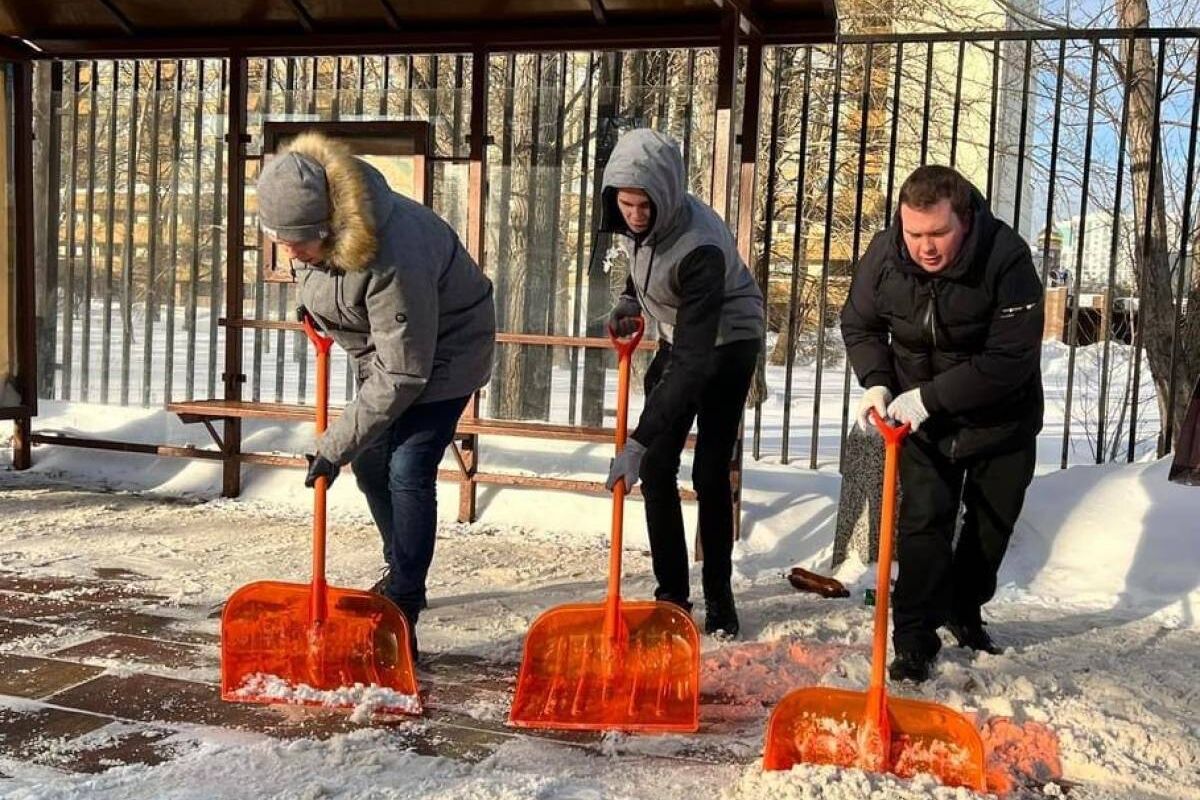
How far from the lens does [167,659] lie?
12.2ft

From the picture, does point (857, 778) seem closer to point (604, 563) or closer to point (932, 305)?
point (932, 305)

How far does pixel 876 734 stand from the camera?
2.76m

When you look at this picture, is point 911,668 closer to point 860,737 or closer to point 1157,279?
Result: point 860,737

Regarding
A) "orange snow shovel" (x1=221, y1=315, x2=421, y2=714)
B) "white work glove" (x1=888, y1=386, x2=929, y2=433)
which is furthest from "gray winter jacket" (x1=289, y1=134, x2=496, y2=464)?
"white work glove" (x1=888, y1=386, x2=929, y2=433)

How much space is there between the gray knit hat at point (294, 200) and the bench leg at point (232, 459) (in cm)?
329

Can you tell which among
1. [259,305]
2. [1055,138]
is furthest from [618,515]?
[259,305]

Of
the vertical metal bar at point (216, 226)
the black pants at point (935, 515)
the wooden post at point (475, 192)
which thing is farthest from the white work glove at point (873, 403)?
the vertical metal bar at point (216, 226)

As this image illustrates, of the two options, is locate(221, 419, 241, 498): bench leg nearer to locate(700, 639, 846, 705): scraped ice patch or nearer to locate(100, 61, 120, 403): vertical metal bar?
locate(100, 61, 120, 403): vertical metal bar

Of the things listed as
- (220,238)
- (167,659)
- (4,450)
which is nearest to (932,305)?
(167,659)

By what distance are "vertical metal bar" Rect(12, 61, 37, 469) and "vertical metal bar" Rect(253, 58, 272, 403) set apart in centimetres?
122

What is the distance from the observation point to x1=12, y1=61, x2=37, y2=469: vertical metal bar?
252 inches

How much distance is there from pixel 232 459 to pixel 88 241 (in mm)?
1747

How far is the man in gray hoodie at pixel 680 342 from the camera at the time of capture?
11.7 ft

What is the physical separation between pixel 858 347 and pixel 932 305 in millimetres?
335
